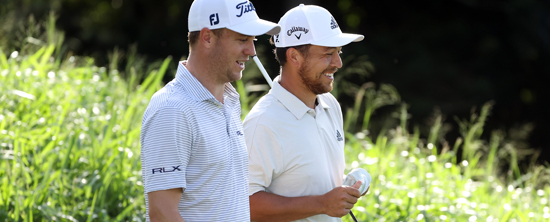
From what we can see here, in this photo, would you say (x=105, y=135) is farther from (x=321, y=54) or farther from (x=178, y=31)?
(x=178, y=31)

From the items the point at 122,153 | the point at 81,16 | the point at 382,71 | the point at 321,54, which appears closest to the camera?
the point at 321,54

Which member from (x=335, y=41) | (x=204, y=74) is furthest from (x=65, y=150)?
(x=204, y=74)

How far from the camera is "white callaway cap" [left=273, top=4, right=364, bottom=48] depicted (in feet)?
9.09

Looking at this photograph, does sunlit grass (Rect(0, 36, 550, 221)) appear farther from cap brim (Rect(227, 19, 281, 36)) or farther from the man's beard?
cap brim (Rect(227, 19, 281, 36))

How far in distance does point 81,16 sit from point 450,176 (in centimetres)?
1096

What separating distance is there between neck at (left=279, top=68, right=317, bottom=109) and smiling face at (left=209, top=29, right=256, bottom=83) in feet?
2.15

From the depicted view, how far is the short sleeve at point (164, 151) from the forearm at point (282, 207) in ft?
2.33

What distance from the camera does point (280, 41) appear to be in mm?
2857

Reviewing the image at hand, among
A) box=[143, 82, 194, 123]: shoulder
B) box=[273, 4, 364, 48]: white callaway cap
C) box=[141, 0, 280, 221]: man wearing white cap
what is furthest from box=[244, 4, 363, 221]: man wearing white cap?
box=[143, 82, 194, 123]: shoulder

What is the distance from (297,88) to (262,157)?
0.40 meters

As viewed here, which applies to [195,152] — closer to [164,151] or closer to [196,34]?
[164,151]

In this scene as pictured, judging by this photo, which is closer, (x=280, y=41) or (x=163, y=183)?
(x=163, y=183)

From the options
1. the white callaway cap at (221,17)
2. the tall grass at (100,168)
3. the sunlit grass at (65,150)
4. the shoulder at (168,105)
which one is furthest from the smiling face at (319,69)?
the sunlit grass at (65,150)

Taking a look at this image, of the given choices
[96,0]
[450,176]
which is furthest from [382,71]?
[450,176]
